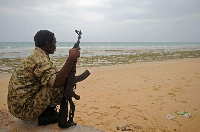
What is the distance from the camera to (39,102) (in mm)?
2666

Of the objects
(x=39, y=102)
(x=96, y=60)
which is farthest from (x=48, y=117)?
(x=96, y=60)

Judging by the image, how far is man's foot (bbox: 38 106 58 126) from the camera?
296cm

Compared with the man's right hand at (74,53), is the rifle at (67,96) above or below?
below

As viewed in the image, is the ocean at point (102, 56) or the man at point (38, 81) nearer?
the man at point (38, 81)

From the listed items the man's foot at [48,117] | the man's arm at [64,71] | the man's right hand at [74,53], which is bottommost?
the man's foot at [48,117]

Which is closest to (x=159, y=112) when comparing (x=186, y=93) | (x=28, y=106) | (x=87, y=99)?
(x=186, y=93)

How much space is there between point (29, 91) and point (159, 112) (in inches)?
145

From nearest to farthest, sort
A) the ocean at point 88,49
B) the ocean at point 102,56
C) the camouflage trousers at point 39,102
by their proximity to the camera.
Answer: the camouflage trousers at point 39,102
the ocean at point 102,56
the ocean at point 88,49

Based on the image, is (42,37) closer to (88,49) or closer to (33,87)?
(33,87)

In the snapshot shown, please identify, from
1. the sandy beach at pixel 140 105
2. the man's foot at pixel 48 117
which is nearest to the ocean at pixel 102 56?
the sandy beach at pixel 140 105

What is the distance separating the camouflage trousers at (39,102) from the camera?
2.63 meters

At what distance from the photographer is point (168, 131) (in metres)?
3.92

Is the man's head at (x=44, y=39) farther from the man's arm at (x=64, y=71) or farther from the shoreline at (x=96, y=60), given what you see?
the shoreline at (x=96, y=60)

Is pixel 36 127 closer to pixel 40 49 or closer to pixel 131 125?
pixel 40 49
